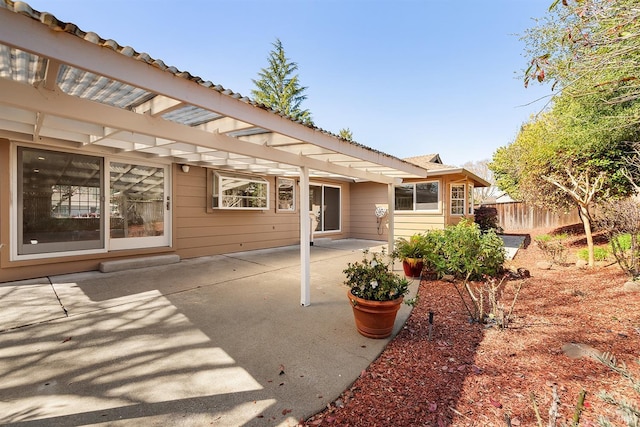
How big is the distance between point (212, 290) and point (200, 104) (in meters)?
2.98

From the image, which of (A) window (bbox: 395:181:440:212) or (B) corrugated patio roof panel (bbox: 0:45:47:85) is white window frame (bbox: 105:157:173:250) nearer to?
(B) corrugated patio roof panel (bbox: 0:45:47:85)

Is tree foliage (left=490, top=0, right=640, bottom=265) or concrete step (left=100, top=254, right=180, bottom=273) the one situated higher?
tree foliage (left=490, top=0, right=640, bottom=265)

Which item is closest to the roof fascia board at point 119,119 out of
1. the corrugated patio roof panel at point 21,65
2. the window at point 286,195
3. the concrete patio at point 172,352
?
the corrugated patio roof panel at point 21,65

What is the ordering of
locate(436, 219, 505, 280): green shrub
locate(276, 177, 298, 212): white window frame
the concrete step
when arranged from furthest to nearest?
locate(276, 177, 298, 212): white window frame
the concrete step
locate(436, 219, 505, 280): green shrub

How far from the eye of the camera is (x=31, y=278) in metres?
4.46

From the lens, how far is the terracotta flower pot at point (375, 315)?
2693mm

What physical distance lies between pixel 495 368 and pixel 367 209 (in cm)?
829

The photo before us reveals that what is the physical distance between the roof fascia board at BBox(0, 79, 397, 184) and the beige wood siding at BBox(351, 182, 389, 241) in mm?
6750

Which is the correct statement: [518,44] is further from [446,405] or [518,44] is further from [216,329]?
[216,329]

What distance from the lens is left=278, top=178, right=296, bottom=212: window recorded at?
8.56 meters

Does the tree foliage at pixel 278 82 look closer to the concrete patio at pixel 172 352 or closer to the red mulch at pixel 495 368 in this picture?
the concrete patio at pixel 172 352

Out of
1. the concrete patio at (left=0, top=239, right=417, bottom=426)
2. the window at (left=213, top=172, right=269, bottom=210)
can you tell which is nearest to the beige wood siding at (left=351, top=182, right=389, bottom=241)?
the window at (left=213, top=172, right=269, bottom=210)

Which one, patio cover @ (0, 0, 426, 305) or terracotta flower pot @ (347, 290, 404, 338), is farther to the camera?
terracotta flower pot @ (347, 290, 404, 338)

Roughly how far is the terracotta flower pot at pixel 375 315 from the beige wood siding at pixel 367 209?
7416 mm
